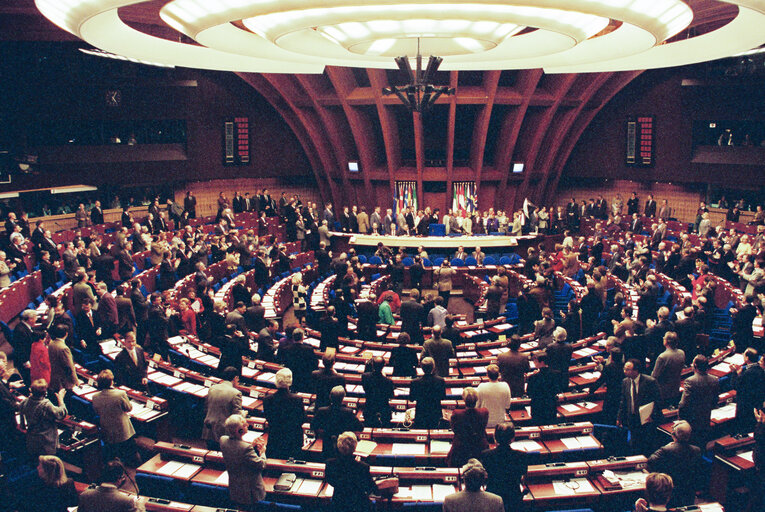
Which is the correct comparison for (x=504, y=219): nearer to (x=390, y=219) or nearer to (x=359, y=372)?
(x=390, y=219)

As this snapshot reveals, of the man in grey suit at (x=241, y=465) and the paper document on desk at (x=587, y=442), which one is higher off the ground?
the man in grey suit at (x=241, y=465)

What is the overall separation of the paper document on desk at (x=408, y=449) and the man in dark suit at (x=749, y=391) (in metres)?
3.81

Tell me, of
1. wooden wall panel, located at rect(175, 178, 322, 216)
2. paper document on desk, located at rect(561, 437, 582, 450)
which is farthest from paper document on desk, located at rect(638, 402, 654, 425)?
wooden wall panel, located at rect(175, 178, 322, 216)

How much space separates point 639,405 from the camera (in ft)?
22.9

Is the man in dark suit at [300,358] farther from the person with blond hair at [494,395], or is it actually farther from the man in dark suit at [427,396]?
the person with blond hair at [494,395]

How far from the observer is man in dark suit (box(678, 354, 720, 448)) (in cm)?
693

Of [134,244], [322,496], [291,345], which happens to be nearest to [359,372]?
[291,345]

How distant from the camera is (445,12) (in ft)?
23.5

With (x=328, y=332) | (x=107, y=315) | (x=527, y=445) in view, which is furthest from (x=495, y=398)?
(x=107, y=315)

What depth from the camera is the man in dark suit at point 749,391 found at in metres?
7.02

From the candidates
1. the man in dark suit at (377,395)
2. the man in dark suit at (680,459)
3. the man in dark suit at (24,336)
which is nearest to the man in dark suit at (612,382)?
the man in dark suit at (680,459)

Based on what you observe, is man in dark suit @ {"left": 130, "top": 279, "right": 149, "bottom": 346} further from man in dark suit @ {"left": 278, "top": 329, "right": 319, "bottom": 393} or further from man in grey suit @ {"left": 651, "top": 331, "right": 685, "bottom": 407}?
man in grey suit @ {"left": 651, "top": 331, "right": 685, "bottom": 407}

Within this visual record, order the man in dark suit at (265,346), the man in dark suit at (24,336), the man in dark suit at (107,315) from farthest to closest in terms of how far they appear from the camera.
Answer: the man in dark suit at (107,315)
the man in dark suit at (265,346)
the man in dark suit at (24,336)

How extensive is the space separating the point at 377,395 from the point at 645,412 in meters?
3.04
